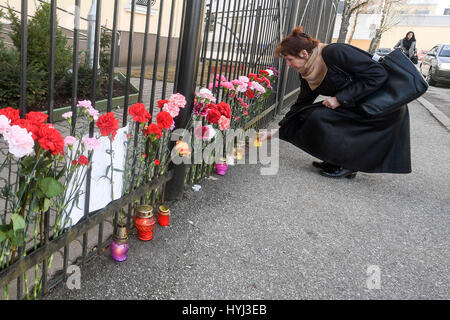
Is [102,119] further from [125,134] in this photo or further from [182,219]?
[182,219]

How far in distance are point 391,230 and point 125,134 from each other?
216cm

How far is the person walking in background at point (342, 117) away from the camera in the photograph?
3357 millimetres

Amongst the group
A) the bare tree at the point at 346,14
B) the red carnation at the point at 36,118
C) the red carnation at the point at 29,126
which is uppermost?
the bare tree at the point at 346,14

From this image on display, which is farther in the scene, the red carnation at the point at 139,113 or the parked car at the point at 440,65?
the parked car at the point at 440,65

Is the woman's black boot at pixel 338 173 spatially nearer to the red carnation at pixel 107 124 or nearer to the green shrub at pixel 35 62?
the red carnation at pixel 107 124

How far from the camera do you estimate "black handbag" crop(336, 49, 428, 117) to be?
10.5 feet

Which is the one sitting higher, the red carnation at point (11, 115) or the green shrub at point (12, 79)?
the red carnation at point (11, 115)

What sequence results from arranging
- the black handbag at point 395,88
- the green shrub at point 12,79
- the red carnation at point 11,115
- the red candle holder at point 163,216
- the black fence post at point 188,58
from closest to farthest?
1. the red carnation at point 11,115
2. the black fence post at point 188,58
3. the red candle holder at point 163,216
4. the black handbag at point 395,88
5. the green shrub at point 12,79

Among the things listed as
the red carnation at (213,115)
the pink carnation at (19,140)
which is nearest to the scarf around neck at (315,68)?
the red carnation at (213,115)

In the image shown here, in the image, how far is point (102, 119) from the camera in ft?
5.33

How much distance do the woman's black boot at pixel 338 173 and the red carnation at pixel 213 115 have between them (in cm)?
180

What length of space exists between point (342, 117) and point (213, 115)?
1.61 metres
